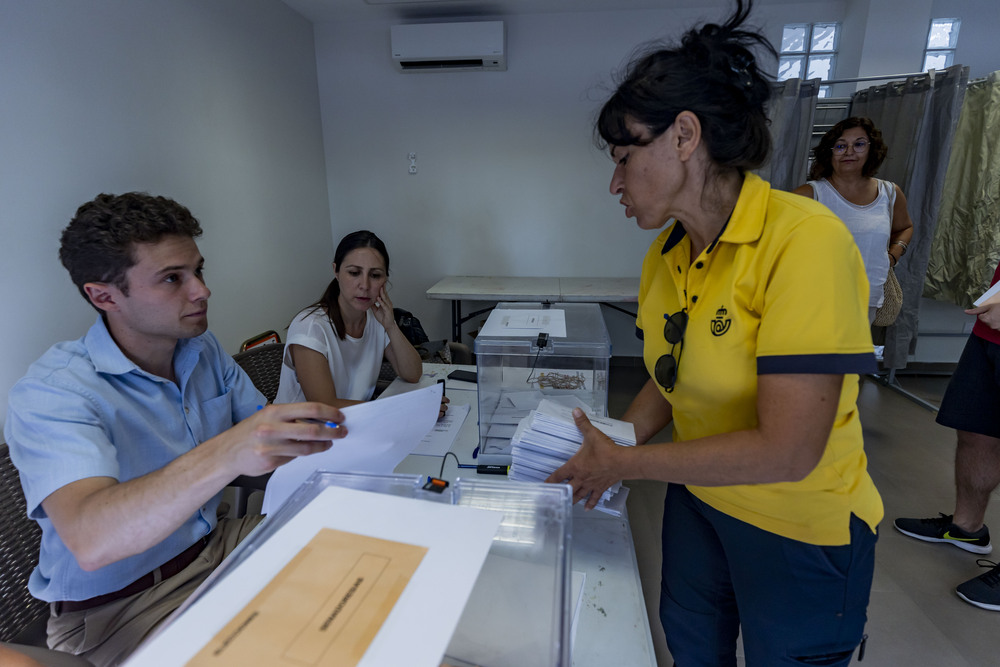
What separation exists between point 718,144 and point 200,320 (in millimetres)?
1108

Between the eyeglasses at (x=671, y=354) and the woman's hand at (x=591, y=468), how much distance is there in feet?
0.54

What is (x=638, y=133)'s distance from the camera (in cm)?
75

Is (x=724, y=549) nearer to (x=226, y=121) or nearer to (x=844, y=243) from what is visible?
(x=844, y=243)

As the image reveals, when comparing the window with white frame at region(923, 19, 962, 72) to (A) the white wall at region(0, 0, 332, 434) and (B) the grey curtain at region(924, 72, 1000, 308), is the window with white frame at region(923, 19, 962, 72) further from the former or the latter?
(A) the white wall at region(0, 0, 332, 434)

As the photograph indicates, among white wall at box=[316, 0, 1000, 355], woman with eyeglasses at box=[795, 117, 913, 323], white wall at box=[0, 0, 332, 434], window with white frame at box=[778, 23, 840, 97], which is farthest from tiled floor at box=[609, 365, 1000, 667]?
window with white frame at box=[778, 23, 840, 97]

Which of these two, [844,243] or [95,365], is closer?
[844,243]

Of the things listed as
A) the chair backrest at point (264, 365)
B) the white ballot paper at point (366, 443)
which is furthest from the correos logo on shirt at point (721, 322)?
the chair backrest at point (264, 365)

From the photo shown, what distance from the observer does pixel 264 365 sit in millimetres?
1969

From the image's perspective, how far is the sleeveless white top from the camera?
8.37 ft

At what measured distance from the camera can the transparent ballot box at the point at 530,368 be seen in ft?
4.24

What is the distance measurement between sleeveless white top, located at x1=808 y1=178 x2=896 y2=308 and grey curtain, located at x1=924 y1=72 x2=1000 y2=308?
1025mm

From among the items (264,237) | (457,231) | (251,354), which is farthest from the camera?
(457,231)

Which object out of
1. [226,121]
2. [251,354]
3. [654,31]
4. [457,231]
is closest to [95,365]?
[251,354]

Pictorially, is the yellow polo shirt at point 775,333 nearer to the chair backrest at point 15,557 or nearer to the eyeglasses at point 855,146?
the chair backrest at point 15,557
